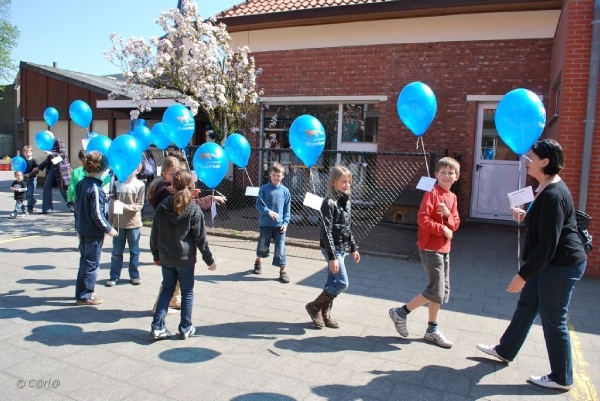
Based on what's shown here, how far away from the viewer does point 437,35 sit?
403 inches

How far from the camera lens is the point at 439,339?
4105mm

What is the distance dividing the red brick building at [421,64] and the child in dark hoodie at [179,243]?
294 inches

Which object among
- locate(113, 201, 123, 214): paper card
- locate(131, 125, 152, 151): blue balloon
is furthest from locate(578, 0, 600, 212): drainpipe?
locate(131, 125, 152, 151): blue balloon

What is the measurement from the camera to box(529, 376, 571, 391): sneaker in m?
3.36

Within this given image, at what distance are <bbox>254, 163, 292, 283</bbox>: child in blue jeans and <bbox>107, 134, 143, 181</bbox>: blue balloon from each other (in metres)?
1.66

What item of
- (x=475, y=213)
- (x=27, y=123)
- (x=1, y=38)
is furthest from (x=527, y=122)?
(x=1, y=38)

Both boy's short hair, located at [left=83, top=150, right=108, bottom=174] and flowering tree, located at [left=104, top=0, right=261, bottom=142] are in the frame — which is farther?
flowering tree, located at [left=104, top=0, right=261, bottom=142]

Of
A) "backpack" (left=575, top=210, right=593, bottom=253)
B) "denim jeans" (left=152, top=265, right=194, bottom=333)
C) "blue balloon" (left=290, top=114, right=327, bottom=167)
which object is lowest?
"denim jeans" (left=152, top=265, right=194, bottom=333)

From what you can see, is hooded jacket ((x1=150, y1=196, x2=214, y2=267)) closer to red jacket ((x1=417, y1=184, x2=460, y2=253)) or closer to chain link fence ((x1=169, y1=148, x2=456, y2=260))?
red jacket ((x1=417, y1=184, x2=460, y2=253))

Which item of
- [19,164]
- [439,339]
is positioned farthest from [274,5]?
[439,339]

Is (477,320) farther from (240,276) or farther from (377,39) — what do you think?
(377,39)

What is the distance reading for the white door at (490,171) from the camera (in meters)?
10.1

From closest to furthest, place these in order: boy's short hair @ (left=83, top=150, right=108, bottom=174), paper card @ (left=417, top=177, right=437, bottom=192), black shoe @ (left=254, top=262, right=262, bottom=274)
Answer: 1. paper card @ (left=417, top=177, right=437, bottom=192)
2. boy's short hair @ (left=83, top=150, right=108, bottom=174)
3. black shoe @ (left=254, top=262, right=262, bottom=274)

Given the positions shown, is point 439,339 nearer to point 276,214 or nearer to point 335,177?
point 335,177
